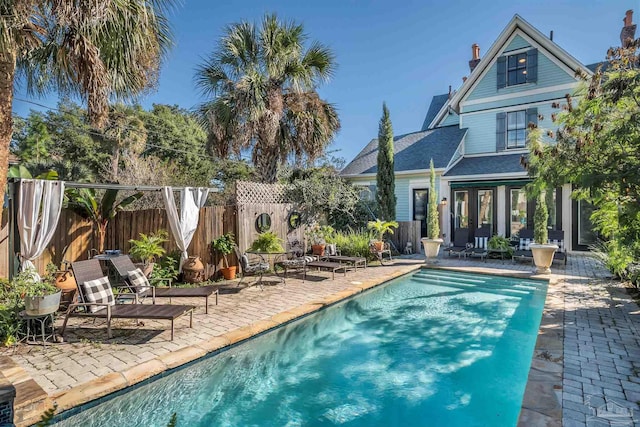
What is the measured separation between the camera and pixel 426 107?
29.0 metres

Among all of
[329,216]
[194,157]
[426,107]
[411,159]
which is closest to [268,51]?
[329,216]

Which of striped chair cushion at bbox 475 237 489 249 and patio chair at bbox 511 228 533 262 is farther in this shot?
striped chair cushion at bbox 475 237 489 249

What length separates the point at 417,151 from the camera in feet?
63.2

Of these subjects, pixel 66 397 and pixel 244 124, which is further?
pixel 244 124

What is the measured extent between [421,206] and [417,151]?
135 inches

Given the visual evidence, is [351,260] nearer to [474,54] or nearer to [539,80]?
[539,80]

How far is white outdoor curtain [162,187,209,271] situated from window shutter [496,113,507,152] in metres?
14.7

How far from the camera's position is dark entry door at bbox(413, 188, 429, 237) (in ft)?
57.9

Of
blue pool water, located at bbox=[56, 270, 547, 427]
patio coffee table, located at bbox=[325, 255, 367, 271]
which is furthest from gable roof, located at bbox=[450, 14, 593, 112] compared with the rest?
blue pool water, located at bbox=[56, 270, 547, 427]

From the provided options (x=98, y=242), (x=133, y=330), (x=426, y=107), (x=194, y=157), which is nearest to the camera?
(x=133, y=330)

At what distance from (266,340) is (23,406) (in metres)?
3.18

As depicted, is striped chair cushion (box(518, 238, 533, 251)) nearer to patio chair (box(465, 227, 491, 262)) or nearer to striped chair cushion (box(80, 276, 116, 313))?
patio chair (box(465, 227, 491, 262))

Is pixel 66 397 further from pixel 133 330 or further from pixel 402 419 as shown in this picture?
pixel 402 419

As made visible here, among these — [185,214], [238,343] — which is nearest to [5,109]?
[185,214]
